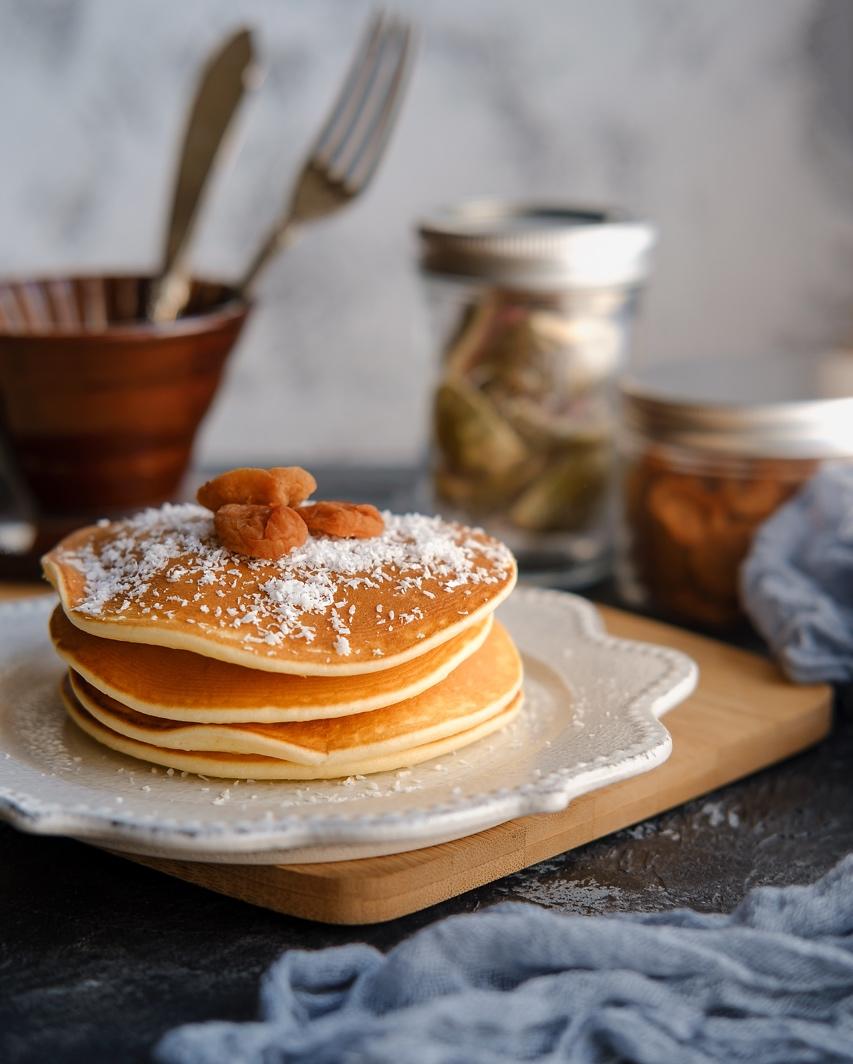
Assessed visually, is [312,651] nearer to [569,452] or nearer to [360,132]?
[569,452]

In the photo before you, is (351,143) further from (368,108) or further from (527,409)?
(527,409)

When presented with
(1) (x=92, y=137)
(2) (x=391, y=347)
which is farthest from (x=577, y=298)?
(1) (x=92, y=137)

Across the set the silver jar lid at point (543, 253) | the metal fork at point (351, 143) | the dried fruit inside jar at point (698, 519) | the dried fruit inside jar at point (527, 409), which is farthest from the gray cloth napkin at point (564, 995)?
the metal fork at point (351, 143)

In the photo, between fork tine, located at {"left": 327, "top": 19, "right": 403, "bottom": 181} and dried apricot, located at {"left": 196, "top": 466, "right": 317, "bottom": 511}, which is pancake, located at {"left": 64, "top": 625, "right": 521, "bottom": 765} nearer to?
dried apricot, located at {"left": 196, "top": 466, "right": 317, "bottom": 511}

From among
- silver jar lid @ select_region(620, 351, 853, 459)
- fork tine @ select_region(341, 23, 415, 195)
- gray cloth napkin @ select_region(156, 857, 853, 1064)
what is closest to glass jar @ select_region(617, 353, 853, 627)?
silver jar lid @ select_region(620, 351, 853, 459)

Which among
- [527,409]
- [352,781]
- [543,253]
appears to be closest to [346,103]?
[543,253]
